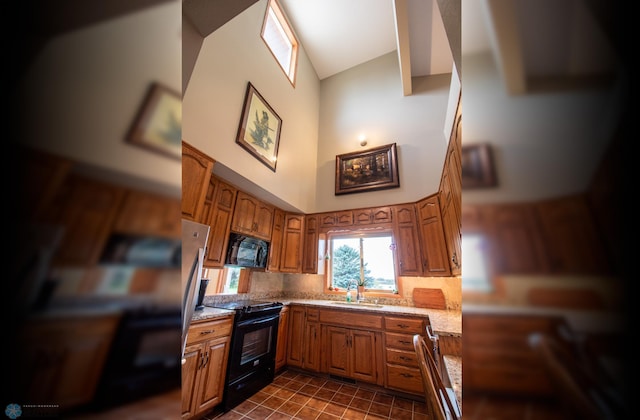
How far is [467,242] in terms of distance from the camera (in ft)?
1.10

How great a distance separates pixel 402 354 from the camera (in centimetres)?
226

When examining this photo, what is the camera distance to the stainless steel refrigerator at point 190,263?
49.8 inches

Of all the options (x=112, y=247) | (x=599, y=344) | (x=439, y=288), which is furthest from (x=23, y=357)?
(x=439, y=288)

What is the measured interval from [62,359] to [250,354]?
92.7 inches

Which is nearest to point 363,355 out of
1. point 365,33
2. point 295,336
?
point 295,336

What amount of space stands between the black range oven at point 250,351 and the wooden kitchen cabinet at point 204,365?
0.20 feet

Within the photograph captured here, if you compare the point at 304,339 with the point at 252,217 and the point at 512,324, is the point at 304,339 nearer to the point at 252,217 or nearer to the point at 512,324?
the point at 252,217

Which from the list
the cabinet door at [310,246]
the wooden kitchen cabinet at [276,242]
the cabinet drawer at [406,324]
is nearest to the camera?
the cabinet drawer at [406,324]

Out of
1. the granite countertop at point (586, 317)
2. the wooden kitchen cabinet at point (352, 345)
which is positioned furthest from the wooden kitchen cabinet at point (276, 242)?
the granite countertop at point (586, 317)

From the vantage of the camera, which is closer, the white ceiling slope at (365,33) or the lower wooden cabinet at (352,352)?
the lower wooden cabinet at (352,352)

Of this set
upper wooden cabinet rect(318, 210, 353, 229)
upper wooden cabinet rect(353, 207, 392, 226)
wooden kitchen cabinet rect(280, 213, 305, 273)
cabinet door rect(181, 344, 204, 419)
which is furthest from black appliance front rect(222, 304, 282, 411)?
upper wooden cabinet rect(353, 207, 392, 226)

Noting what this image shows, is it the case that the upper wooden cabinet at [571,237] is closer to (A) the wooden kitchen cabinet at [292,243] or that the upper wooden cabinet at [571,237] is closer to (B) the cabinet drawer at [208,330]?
(B) the cabinet drawer at [208,330]

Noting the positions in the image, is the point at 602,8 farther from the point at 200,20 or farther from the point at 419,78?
the point at 419,78

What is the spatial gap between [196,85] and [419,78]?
3.17 meters
